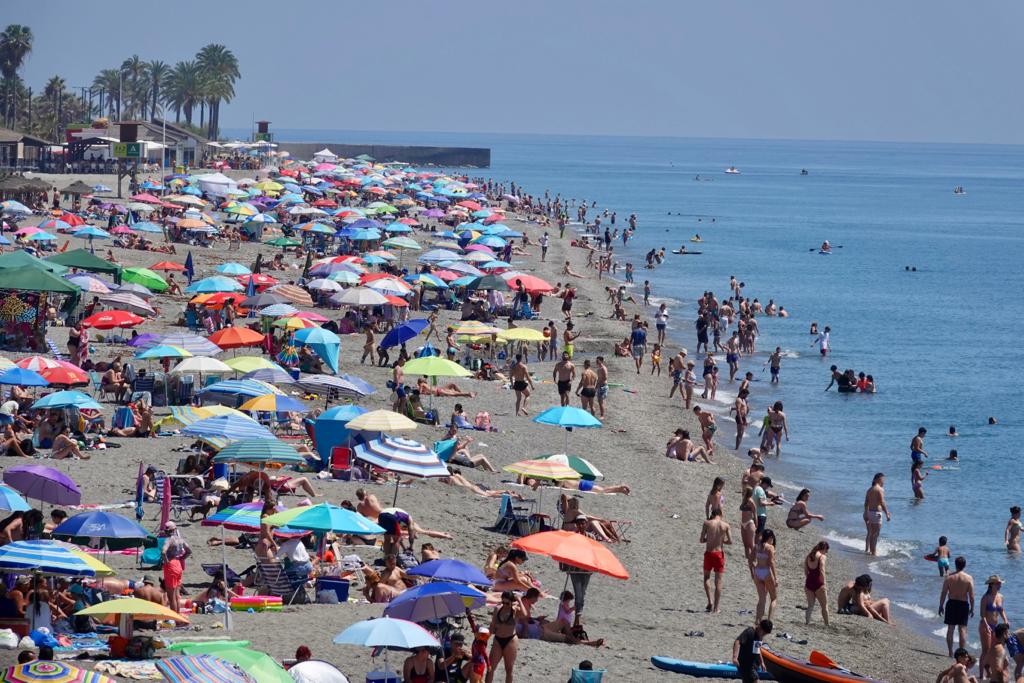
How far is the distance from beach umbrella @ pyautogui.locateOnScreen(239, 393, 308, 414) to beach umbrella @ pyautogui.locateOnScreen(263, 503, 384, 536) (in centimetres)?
522

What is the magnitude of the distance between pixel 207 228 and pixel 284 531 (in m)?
32.5

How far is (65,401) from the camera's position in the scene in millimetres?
17938

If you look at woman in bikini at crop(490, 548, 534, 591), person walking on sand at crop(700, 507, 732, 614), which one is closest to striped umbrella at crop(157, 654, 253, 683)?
woman in bikini at crop(490, 548, 534, 591)

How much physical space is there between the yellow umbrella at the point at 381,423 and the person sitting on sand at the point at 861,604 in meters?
5.59

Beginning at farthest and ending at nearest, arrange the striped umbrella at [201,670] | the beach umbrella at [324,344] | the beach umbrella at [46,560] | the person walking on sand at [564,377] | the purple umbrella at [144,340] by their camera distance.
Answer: the person walking on sand at [564,377] < the beach umbrella at [324,344] < the purple umbrella at [144,340] < the beach umbrella at [46,560] < the striped umbrella at [201,670]

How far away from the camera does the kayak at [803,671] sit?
11.8 meters

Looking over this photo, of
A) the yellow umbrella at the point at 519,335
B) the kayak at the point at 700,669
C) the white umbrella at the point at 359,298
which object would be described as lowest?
the kayak at the point at 700,669

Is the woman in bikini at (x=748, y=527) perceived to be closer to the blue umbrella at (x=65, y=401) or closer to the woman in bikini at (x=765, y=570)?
the woman in bikini at (x=765, y=570)

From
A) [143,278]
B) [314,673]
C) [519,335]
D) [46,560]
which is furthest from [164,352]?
[314,673]

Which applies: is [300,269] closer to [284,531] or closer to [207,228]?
[207,228]

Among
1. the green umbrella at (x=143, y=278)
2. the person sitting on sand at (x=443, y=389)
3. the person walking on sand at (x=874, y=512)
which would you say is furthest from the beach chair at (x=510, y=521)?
the green umbrella at (x=143, y=278)

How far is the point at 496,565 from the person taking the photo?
14312 mm

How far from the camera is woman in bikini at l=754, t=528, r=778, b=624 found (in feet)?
45.9

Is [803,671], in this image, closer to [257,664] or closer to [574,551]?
[574,551]
